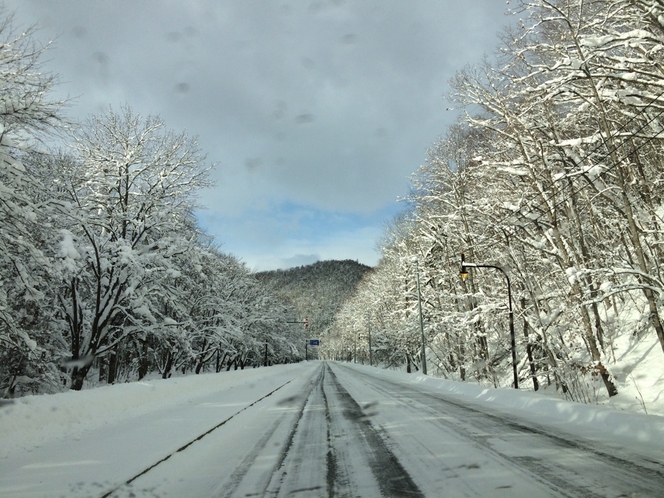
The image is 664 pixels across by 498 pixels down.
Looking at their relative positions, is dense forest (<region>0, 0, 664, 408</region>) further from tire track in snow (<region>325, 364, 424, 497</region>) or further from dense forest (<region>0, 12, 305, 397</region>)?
tire track in snow (<region>325, 364, 424, 497</region>)

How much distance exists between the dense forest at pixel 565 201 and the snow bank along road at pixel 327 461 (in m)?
6.85

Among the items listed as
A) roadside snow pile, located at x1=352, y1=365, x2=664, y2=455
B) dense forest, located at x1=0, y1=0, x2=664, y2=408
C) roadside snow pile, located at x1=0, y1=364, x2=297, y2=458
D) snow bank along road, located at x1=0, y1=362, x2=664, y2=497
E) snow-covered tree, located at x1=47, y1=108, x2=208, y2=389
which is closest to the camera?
snow bank along road, located at x1=0, y1=362, x2=664, y2=497

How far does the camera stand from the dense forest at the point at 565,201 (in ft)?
34.9

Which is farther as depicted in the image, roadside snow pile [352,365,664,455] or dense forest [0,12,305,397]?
dense forest [0,12,305,397]

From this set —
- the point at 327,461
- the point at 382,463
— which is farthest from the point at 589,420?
the point at 327,461

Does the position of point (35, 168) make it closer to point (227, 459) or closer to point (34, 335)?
point (34, 335)

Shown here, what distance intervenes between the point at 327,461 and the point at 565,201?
14.0 m

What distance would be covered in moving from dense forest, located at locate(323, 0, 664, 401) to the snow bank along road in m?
6.85

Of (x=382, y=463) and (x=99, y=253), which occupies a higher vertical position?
(x=99, y=253)

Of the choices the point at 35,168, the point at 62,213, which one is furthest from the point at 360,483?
the point at 35,168

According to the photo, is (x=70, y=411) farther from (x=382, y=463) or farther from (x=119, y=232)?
(x=119, y=232)

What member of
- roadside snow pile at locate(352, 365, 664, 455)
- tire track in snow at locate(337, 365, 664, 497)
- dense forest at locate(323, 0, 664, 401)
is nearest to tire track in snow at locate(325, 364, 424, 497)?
tire track in snow at locate(337, 365, 664, 497)

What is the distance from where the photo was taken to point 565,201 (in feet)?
49.2

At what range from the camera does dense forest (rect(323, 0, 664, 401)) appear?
10648 mm
